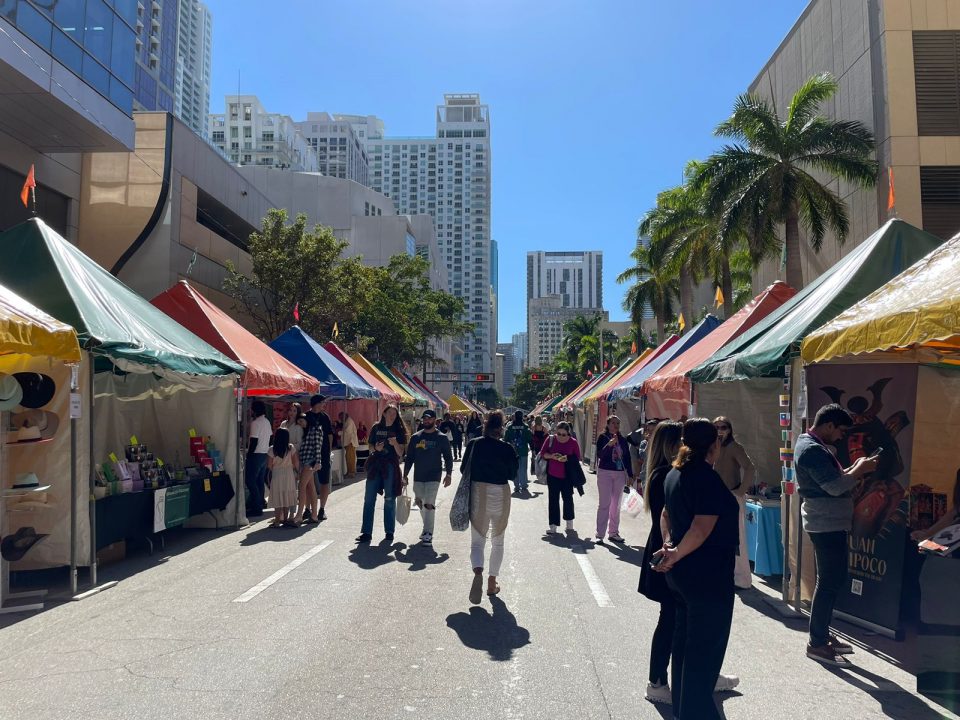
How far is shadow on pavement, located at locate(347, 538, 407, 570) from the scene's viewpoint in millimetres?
8781

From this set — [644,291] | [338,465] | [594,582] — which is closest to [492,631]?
[594,582]

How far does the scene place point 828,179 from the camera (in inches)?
1195

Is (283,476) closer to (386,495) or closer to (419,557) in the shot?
(386,495)

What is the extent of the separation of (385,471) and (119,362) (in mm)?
3766

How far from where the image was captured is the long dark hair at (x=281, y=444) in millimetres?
11492

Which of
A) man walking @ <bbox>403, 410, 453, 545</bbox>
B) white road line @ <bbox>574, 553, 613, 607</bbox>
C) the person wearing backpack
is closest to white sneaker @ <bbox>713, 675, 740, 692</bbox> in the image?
white road line @ <bbox>574, 553, 613, 607</bbox>

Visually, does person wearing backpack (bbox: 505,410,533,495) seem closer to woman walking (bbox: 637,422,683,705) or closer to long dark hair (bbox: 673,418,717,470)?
woman walking (bbox: 637,422,683,705)

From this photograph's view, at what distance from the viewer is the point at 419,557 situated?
30.5ft

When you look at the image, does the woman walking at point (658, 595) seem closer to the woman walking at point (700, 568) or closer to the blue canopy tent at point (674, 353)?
the woman walking at point (700, 568)

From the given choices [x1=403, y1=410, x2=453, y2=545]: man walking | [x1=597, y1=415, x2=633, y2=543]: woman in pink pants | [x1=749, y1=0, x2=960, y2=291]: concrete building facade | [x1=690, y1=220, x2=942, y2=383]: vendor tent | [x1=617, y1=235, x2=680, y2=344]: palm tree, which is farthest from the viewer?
[x1=617, y1=235, x2=680, y2=344]: palm tree

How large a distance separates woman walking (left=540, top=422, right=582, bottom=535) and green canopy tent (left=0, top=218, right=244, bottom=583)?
5.13 metres

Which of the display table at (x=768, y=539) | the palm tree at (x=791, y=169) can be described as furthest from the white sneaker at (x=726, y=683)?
the palm tree at (x=791, y=169)

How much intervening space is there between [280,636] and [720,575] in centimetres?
371

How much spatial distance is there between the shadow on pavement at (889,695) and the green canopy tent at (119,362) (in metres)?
7.34
